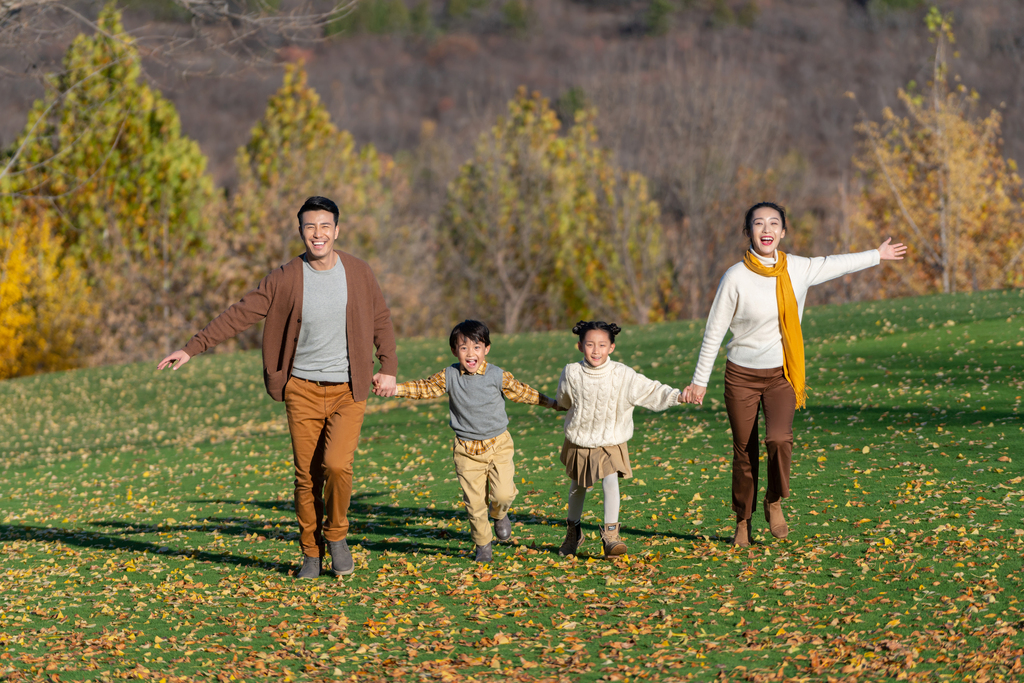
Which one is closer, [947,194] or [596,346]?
[596,346]

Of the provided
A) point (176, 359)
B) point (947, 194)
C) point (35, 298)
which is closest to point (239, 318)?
point (176, 359)

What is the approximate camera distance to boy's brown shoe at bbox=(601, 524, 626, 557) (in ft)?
22.9

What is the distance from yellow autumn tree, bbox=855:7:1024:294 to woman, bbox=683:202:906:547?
2828cm

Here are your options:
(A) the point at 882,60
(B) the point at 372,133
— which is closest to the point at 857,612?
(B) the point at 372,133

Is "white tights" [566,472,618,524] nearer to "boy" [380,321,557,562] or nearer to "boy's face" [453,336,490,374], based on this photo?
"boy" [380,321,557,562]

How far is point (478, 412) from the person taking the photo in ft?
22.6

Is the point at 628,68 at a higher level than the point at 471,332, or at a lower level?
higher

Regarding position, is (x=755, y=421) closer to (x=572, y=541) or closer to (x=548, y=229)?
(x=572, y=541)

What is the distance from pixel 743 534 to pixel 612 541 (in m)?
0.92

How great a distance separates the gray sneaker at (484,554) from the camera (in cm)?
716

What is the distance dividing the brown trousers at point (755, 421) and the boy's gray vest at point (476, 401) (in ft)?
4.94

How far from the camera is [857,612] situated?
5766 mm

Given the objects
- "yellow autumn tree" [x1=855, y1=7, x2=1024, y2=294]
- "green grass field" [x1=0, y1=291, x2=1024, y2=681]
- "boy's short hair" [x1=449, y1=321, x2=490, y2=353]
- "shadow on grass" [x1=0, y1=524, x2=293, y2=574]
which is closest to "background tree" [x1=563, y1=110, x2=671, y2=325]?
"yellow autumn tree" [x1=855, y1=7, x2=1024, y2=294]

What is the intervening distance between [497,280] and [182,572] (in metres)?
40.7
